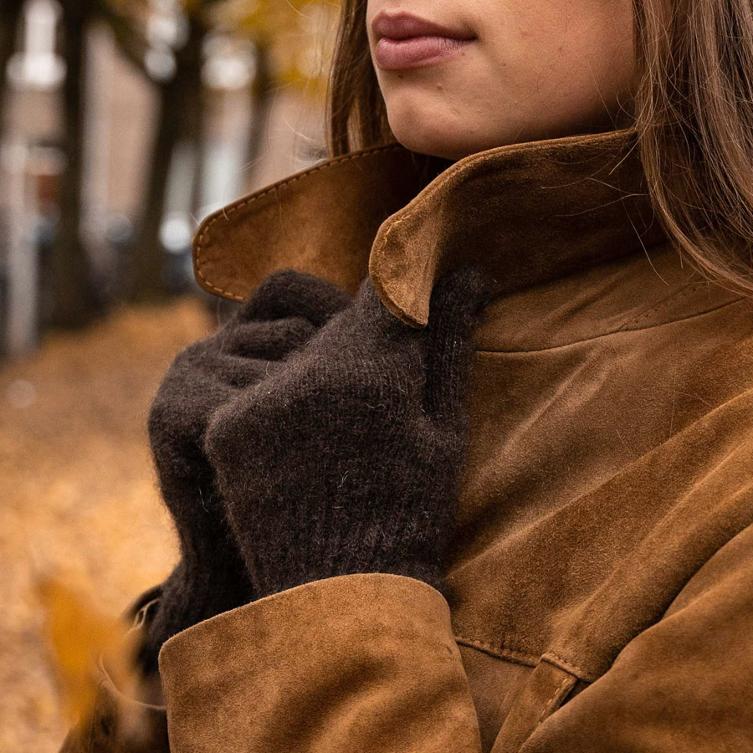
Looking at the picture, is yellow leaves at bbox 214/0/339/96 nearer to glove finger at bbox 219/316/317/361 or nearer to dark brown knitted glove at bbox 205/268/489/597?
glove finger at bbox 219/316/317/361

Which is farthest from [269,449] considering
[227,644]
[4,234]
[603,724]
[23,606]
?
[4,234]

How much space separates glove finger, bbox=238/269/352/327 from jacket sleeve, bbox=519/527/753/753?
623 mm

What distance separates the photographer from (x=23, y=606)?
5.86 metres

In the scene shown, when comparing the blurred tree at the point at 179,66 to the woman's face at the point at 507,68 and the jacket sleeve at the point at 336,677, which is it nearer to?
the woman's face at the point at 507,68

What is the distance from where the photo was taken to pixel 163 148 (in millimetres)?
13477

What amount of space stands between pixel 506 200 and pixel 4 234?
14.6 meters

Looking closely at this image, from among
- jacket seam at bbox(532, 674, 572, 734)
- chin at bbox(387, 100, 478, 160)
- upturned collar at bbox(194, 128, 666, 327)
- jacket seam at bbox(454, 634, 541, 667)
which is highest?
chin at bbox(387, 100, 478, 160)

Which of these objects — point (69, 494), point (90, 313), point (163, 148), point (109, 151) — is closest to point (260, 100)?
point (163, 148)

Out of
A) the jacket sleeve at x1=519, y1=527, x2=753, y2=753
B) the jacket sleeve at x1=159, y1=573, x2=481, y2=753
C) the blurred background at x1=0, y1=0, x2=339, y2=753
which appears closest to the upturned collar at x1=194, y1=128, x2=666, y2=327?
the jacket sleeve at x1=159, y1=573, x2=481, y2=753

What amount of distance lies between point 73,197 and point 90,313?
60.6 inches

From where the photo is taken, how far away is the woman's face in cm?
128

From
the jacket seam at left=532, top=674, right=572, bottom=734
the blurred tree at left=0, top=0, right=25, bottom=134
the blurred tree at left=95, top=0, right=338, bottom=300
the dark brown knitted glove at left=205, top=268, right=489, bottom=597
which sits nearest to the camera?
the jacket seam at left=532, top=674, right=572, bottom=734

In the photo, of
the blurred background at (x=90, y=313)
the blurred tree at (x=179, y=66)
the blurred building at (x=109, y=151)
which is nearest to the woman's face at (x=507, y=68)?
the blurred building at (x=109, y=151)

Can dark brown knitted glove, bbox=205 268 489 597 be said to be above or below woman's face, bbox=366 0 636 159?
below
